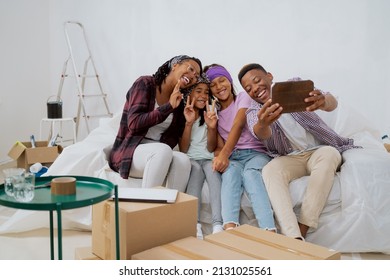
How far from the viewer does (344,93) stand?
2.96 meters

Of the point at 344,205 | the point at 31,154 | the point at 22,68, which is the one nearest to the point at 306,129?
the point at 344,205

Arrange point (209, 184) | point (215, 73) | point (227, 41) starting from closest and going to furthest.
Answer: point (209, 184) < point (215, 73) < point (227, 41)

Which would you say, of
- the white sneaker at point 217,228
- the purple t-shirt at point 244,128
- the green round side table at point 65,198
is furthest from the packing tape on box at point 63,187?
the purple t-shirt at point 244,128

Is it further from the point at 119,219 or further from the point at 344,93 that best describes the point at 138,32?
the point at 119,219

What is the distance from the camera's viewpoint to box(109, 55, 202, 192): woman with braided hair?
2174 mm

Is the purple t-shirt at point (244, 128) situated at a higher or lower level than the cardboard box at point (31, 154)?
higher

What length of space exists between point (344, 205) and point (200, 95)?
867mm

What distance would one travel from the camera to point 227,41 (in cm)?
330

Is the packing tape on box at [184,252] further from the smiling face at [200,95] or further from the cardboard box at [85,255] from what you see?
the smiling face at [200,95]

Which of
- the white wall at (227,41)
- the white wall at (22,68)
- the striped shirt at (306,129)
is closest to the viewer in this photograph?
the striped shirt at (306,129)

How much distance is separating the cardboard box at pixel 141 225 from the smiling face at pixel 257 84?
2.88 ft

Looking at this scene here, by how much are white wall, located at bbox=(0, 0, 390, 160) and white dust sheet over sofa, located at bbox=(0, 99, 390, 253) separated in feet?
2.22

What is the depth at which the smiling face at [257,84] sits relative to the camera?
2334 millimetres

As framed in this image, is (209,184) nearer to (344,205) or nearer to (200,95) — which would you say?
(200,95)
